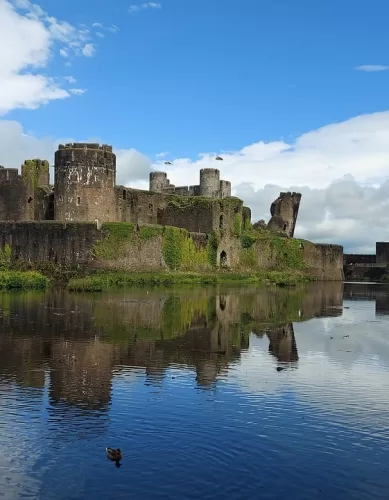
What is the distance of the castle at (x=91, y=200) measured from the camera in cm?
4753

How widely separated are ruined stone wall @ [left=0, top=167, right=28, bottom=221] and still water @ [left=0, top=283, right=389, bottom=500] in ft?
96.4

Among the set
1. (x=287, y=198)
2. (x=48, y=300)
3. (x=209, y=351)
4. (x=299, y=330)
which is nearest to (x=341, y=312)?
(x=299, y=330)

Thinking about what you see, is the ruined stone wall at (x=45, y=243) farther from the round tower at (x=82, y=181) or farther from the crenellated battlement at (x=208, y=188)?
the crenellated battlement at (x=208, y=188)

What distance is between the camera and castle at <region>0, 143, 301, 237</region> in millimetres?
47531

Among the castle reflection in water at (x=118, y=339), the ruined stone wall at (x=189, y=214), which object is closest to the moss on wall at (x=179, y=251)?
the ruined stone wall at (x=189, y=214)

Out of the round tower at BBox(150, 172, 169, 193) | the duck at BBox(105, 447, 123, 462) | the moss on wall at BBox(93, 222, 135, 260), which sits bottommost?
the duck at BBox(105, 447, 123, 462)

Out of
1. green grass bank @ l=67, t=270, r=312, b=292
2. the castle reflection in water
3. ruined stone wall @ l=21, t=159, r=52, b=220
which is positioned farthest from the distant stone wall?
the castle reflection in water

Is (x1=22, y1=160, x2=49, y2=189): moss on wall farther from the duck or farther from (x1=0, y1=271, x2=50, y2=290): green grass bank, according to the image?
the duck

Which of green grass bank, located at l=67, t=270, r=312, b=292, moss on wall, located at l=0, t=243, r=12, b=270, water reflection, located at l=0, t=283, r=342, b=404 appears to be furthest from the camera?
moss on wall, located at l=0, t=243, r=12, b=270

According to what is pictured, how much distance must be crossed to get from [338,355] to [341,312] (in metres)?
13.1

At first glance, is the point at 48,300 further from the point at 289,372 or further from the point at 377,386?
the point at 377,386

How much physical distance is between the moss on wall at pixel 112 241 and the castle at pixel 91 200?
414cm

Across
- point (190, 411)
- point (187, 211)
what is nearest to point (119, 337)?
point (190, 411)

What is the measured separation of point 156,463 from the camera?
8078 mm
